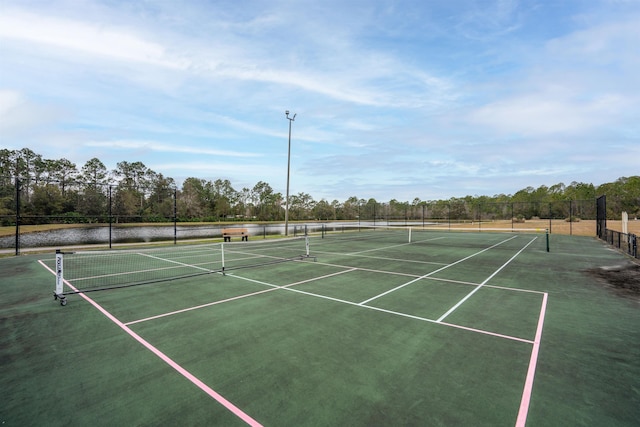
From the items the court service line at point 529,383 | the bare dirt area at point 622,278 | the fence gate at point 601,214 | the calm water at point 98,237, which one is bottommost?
the calm water at point 98,237

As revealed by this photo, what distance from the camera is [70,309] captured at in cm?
686

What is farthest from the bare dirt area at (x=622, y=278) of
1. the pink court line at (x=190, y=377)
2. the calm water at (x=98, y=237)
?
the calm water at (x=98, y=237)

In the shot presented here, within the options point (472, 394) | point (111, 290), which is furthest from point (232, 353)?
point (111, 290)

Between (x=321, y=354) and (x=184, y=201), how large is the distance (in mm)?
81253

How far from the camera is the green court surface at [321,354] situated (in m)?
3.24

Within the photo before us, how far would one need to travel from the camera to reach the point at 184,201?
7700cm

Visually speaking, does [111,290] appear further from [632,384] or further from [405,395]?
[632,384]

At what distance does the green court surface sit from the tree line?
1470 centimetres

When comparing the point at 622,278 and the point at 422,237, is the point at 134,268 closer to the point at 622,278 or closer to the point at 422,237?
the point at 622,278

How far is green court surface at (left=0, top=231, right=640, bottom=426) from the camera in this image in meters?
3.24

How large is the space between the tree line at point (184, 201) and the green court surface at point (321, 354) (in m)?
14.7

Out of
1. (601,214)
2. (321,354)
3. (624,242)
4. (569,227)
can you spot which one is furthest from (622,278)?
(569,227)

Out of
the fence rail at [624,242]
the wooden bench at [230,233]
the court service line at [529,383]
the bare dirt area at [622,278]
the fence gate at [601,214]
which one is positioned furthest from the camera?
the fence gate at [601,214]

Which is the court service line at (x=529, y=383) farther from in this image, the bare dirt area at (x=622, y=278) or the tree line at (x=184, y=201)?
the tree line at (x=184, y=201)
